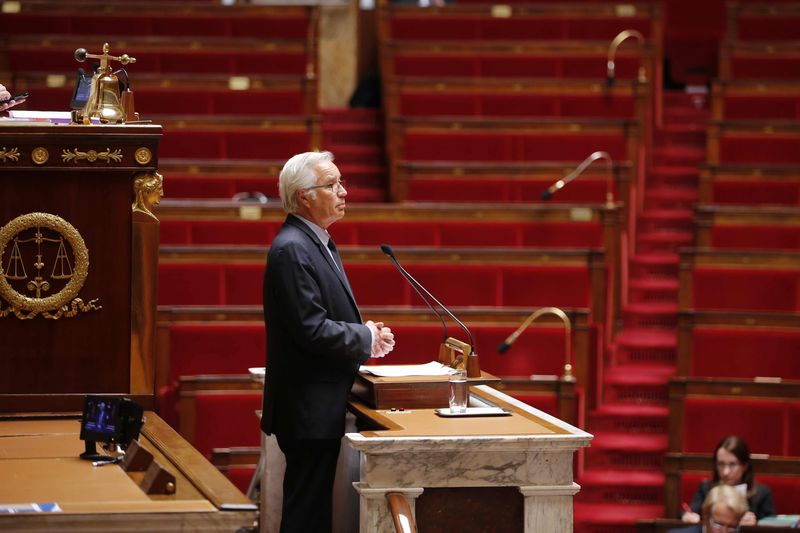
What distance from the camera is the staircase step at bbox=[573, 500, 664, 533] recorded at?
1.70m

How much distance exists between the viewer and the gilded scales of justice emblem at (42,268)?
39.7 inches

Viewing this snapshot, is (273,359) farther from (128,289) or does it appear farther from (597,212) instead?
(597,212)

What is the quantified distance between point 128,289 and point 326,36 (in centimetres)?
203

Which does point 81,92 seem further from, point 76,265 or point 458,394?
point 458,394

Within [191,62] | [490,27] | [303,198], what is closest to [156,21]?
[191,62]

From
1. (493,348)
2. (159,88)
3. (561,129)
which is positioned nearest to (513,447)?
(493,348)

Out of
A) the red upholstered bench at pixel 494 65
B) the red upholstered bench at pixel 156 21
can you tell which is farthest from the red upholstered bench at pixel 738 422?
the red upholstered bench at pixel 156 21

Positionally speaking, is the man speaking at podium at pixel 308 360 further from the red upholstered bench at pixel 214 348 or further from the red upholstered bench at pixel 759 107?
the red upholstered bench at pixel 759 107

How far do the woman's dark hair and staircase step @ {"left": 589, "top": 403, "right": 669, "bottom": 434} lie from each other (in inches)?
13.4

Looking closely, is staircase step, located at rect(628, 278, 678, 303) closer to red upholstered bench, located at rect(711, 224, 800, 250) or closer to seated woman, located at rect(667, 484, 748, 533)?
red upholstered bench, located at rect(711, 224, 800, 250)

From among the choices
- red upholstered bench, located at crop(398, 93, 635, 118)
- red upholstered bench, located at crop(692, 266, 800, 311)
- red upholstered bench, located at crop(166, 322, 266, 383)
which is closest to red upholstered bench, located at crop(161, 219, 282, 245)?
red upholstered bench, located at crop(166, 322, 266, 383)

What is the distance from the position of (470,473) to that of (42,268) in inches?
15.3

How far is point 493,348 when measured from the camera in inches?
69.1

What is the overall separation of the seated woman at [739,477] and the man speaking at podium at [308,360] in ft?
2.19
